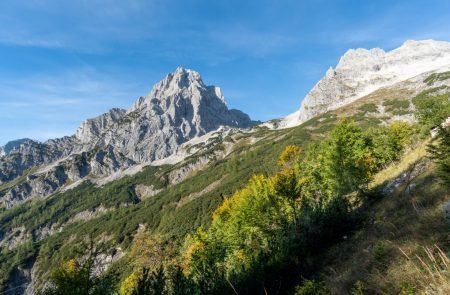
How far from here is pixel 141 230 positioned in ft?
646

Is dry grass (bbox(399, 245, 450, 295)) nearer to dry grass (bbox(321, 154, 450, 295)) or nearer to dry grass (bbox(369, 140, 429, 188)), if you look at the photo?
dry grass (bbox(321, 154, 450, 295))

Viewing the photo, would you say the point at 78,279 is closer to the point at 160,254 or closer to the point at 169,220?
the point at 160,254

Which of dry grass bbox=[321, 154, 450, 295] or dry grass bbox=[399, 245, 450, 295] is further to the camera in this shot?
dry grass bbox=[321, 154, 450, 295]

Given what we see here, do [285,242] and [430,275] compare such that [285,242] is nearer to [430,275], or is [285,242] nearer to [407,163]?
[430,275]

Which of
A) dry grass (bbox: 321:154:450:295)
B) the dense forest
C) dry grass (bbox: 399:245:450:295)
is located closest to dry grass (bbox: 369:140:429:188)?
the dense forest

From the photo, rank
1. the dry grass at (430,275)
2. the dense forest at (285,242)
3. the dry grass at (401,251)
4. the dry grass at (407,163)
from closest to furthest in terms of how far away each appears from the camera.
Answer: the dry grass at (430,275)
the dry grass at (401,251)
the dense forest at (285,242)
the dry grass at (407,163)

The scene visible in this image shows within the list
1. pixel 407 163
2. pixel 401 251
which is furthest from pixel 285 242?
pixel 407 163

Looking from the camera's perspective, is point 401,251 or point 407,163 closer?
point 401,251

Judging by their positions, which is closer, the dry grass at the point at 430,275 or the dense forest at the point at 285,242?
the dry grass at the point at 430,275

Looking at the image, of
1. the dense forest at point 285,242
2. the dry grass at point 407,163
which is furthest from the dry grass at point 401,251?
the dry grass at point 407,163

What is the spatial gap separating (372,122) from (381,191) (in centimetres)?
18191

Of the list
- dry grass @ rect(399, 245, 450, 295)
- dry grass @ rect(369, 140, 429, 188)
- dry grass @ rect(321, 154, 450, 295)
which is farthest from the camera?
dry grass @ rect(369, 140, 429, 188)

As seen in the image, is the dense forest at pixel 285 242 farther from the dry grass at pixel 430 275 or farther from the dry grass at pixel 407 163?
the dry grass at pixel 407 163

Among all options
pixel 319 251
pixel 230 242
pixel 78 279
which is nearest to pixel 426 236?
pixel 319 251
